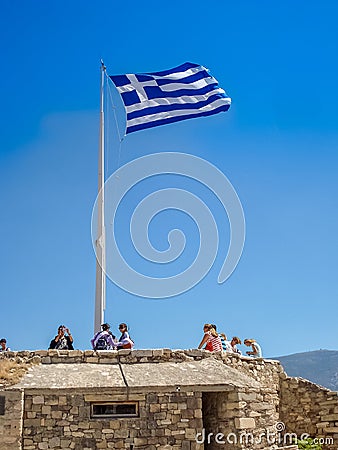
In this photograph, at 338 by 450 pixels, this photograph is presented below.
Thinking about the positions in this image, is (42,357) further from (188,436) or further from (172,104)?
(172,104)

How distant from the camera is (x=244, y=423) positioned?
641 inches

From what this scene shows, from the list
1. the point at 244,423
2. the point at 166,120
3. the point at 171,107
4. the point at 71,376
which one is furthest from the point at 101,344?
the point at 171,107

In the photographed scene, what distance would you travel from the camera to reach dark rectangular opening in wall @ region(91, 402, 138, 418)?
51.8 ft

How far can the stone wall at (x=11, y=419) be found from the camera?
1502cm

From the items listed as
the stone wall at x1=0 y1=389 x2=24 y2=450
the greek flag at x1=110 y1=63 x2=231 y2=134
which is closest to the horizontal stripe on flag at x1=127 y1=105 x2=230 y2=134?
the greek flag at x1=110 y1=63 x2=231 y2=134

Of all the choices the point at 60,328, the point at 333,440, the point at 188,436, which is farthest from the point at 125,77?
the point at 333,440

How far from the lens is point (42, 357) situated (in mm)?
16812

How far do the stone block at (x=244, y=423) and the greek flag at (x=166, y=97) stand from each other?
10173mm

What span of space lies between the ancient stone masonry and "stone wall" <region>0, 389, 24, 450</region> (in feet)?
0.07

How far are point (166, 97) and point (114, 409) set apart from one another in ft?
36.4

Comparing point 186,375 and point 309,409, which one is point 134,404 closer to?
point 186,375

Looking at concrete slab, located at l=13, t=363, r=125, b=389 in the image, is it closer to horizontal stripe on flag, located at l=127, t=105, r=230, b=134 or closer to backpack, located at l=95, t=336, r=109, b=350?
backpack, located at l=95, t=336, r=109, b=350

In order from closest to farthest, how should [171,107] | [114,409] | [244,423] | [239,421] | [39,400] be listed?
[39,400], [114,409], [239,421], [244,423], [171,107]

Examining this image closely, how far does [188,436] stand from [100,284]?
249 inches
